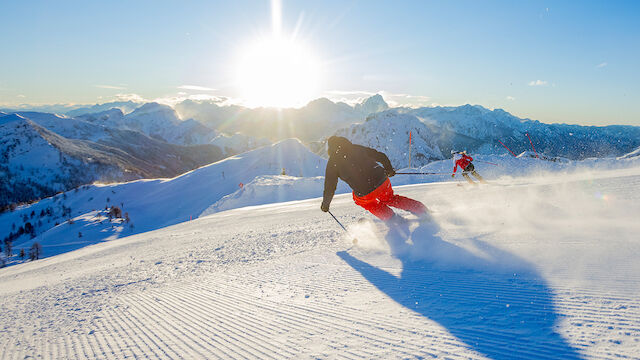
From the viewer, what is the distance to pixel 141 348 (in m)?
2.62

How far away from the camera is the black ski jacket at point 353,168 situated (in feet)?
18.0

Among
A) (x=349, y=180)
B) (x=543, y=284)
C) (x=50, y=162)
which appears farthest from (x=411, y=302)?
(x=50, y=162)

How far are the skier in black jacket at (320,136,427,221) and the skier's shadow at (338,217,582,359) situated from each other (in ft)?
4.47

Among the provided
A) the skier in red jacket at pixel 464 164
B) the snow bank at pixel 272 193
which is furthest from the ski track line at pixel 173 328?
the snow bank at pixel 272 193

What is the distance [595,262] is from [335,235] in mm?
3695

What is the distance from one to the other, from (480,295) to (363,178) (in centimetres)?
303

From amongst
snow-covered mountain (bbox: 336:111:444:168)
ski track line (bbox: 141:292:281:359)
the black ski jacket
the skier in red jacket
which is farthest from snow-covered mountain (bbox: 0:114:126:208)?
ski track line (bbox: 141:292:281:359)

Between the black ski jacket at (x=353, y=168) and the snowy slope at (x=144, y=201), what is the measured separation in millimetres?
17721

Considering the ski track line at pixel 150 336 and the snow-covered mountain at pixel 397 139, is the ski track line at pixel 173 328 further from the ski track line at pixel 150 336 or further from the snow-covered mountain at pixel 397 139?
the snow-covered mountain at pixel 397 139

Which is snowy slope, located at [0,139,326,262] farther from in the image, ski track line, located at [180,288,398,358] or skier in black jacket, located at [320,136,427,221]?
ski track line, located at [180,288,398,358]

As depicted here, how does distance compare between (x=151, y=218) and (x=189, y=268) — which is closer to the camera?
(x=189, y=268)

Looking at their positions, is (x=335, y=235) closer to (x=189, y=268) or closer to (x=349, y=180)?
(x=349, y=180)

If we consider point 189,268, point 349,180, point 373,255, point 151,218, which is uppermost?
point 349,180

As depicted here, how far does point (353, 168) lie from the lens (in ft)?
18.1
